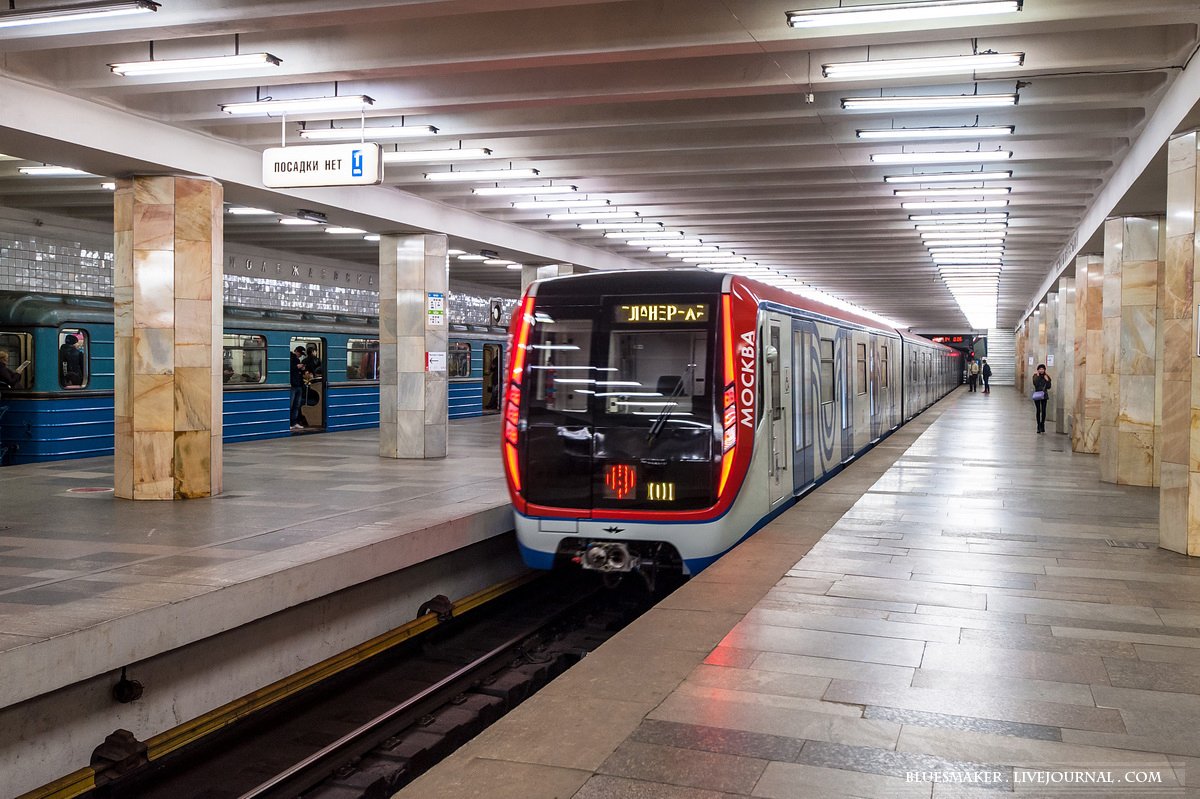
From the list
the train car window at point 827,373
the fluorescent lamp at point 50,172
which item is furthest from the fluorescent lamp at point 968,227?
the fluorescent lamp at point 50,172

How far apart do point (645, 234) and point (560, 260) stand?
197 cm

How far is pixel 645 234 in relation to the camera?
813 inches

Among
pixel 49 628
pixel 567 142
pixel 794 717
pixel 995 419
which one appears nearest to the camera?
pixel 794 717

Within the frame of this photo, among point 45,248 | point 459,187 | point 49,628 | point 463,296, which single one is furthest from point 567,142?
point 463,296

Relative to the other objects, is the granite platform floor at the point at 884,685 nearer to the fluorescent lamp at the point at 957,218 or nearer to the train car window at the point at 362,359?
the fluorescent lamp at the point at 957,218

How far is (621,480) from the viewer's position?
881 cm

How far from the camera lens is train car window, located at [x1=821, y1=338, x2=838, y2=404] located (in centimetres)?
1295

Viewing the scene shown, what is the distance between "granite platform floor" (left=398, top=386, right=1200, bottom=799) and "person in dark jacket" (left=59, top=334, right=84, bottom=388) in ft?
35.3

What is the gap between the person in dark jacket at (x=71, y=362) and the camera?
14695 mm

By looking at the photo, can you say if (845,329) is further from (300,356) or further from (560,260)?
(300,356)

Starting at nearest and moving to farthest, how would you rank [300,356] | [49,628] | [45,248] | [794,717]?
[794,717], [49,628], [45,248], [300,356]

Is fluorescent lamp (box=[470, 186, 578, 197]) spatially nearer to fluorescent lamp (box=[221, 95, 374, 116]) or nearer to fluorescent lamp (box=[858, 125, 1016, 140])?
fluorescent lamp (box=[221, 95, 374, 116])

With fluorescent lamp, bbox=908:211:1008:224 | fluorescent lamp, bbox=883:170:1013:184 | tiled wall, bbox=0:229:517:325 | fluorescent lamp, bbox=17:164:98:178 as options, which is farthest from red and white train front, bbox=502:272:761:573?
tiled wall, bbox=0:229:517:325

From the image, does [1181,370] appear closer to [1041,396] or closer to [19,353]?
[19,353]
